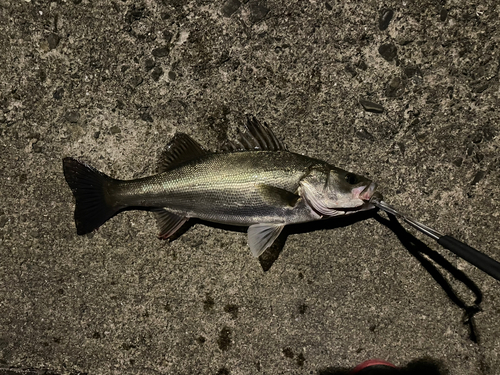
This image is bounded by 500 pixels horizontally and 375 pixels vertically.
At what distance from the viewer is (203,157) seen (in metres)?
2.60

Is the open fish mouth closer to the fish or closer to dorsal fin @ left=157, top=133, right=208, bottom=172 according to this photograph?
the fish

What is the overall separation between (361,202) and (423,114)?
0.90 metres

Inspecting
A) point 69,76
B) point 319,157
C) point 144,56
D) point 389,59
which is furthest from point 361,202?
point 69,76

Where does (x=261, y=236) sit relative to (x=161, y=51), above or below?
below

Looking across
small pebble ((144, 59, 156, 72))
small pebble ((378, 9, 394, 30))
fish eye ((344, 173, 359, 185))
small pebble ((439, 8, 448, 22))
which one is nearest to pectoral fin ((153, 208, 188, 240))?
small pebble ((144, 59, 156, 72))

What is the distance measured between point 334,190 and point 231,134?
3.01 feet

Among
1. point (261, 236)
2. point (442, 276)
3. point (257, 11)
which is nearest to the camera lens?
point (261, 236)

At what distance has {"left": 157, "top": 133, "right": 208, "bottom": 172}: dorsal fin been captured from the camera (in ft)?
8.86

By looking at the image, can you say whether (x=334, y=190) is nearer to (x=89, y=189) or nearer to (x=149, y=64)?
(x=149, y=64)

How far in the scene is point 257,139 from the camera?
264cm

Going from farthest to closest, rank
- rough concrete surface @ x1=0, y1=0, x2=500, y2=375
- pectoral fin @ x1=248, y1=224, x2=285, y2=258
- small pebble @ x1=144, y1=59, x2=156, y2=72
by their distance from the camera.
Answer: small pebble @ x1=144, y1=59, x2=156, y2=72 → rough concrete surface @ x1=0, y1=0, x2=500, y2=375 → pectoral fin @ x1=248, y1=224, x2=285, y2=258

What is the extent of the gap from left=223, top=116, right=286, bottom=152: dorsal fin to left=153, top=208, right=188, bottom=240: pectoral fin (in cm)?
66

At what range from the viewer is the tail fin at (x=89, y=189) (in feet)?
9.02

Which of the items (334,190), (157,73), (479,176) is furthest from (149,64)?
(479,176)
